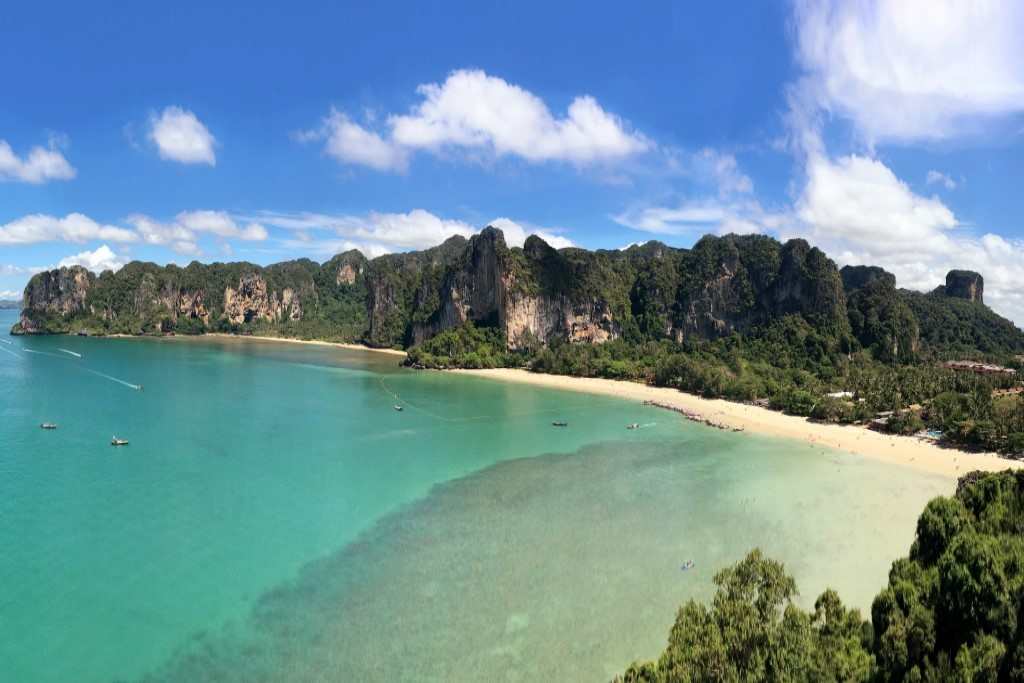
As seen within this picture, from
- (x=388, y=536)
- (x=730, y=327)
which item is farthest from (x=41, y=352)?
(x=730, y=327)

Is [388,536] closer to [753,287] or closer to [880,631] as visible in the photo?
[880,631]

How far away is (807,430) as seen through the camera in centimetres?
6200

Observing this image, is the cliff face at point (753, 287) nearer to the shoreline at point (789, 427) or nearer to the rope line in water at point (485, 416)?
the shoreline at point (789, 427)

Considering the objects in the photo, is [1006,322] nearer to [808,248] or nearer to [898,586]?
[808,248]

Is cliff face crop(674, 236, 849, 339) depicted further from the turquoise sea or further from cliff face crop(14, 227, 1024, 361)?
the turquoise sea

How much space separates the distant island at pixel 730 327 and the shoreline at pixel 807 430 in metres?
2.84

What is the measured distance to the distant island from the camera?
246ft

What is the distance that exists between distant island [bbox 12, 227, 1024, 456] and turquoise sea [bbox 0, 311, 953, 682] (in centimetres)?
2438

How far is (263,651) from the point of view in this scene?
21578mm

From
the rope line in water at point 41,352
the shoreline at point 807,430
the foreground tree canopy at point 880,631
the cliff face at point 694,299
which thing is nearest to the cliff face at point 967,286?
the cliff face at point 694,299

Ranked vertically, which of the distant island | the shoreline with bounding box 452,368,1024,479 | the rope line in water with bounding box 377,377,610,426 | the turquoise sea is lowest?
the turquoise sea

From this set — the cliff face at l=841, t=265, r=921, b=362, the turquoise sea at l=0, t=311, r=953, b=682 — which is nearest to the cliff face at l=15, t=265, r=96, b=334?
the turquoise sea at l=0, t=311, r=953, b=682

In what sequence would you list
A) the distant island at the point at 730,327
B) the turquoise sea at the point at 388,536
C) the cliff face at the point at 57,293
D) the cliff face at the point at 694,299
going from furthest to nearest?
the cliff face at the point at 57,293 → the cliff face at the point at 694,299 → the distant island at the point at 730,327 → the turquoise sea at the point at 388,536

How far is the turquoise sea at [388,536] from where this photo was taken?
72.0 feet
